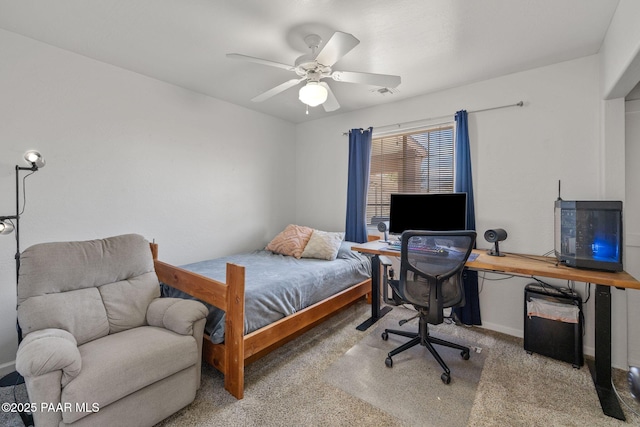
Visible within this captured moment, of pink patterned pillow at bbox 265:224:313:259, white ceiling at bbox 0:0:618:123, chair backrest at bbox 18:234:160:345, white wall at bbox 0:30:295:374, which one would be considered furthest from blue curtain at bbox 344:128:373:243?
chair backrest at bbox 18:234:160:345

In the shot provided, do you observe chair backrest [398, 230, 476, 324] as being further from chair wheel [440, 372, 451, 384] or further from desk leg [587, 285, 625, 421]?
desk leg [587, 285, 625, 421]

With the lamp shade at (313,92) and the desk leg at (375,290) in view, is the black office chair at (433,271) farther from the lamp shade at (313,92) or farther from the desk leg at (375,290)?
the lamp shade at (313,92)

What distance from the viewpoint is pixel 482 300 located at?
2.86 meters

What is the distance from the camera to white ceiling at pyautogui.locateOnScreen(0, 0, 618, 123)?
5.86 feet

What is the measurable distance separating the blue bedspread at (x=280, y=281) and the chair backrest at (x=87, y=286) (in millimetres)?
330

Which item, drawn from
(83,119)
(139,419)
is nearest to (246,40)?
(83,119)

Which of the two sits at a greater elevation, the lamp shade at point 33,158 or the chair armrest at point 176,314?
the lamp shade at point 33,158

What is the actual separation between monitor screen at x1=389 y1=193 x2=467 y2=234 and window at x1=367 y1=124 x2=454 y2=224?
16.5 inches

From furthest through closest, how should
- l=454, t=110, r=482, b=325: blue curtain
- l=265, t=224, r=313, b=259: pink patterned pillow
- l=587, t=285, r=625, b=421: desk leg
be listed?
l=265, t=224, r=313, b=259: pink patterned pillow
l=454, t=110, r=482, b=325: blue curtain
l=587, t=285, r=625, b=421: desk leg

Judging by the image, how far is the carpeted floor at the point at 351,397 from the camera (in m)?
1.65

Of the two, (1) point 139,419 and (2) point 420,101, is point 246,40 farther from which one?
(1) point 139,419

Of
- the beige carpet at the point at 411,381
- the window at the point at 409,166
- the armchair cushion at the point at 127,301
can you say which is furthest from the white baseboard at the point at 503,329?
the armchair cushion at the point at 127,301

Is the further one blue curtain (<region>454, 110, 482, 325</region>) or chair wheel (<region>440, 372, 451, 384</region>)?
blue curtain (<region>454, 110, 482, 325</region>)

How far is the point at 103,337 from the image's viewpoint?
178 centimetres
